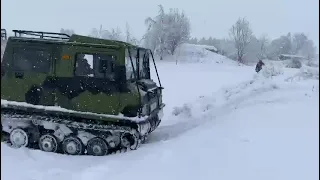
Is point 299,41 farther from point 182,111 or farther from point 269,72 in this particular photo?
point 182,111

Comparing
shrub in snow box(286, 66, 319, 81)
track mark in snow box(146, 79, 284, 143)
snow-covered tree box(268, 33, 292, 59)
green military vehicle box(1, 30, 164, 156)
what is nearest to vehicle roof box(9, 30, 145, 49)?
green military vehicle box(1, 30, 164, 156)

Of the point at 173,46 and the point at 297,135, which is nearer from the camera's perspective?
the point at 297,135

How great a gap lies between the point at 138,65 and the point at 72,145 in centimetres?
244

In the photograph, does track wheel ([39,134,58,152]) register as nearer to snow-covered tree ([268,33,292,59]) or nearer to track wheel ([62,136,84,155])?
track wheel ([62,136,84,155])

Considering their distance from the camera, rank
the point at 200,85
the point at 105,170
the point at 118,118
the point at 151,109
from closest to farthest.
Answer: the point at 105,170
the point at 118,118
the point at 151,109
the point at 200,85

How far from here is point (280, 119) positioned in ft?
29.9

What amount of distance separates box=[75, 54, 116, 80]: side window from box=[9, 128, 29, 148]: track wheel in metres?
1.77

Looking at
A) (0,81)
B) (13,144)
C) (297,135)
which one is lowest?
(13,144)

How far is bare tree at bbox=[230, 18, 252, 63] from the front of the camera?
65688mm

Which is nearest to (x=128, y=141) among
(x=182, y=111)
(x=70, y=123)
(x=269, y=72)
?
(x=70, y=123)

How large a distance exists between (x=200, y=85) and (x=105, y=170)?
1367cm

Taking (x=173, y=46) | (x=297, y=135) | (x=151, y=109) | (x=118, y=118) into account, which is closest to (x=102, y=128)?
(x=118, y=118)

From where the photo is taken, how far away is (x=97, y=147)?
346 inches

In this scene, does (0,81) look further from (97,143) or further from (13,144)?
(97,143)
